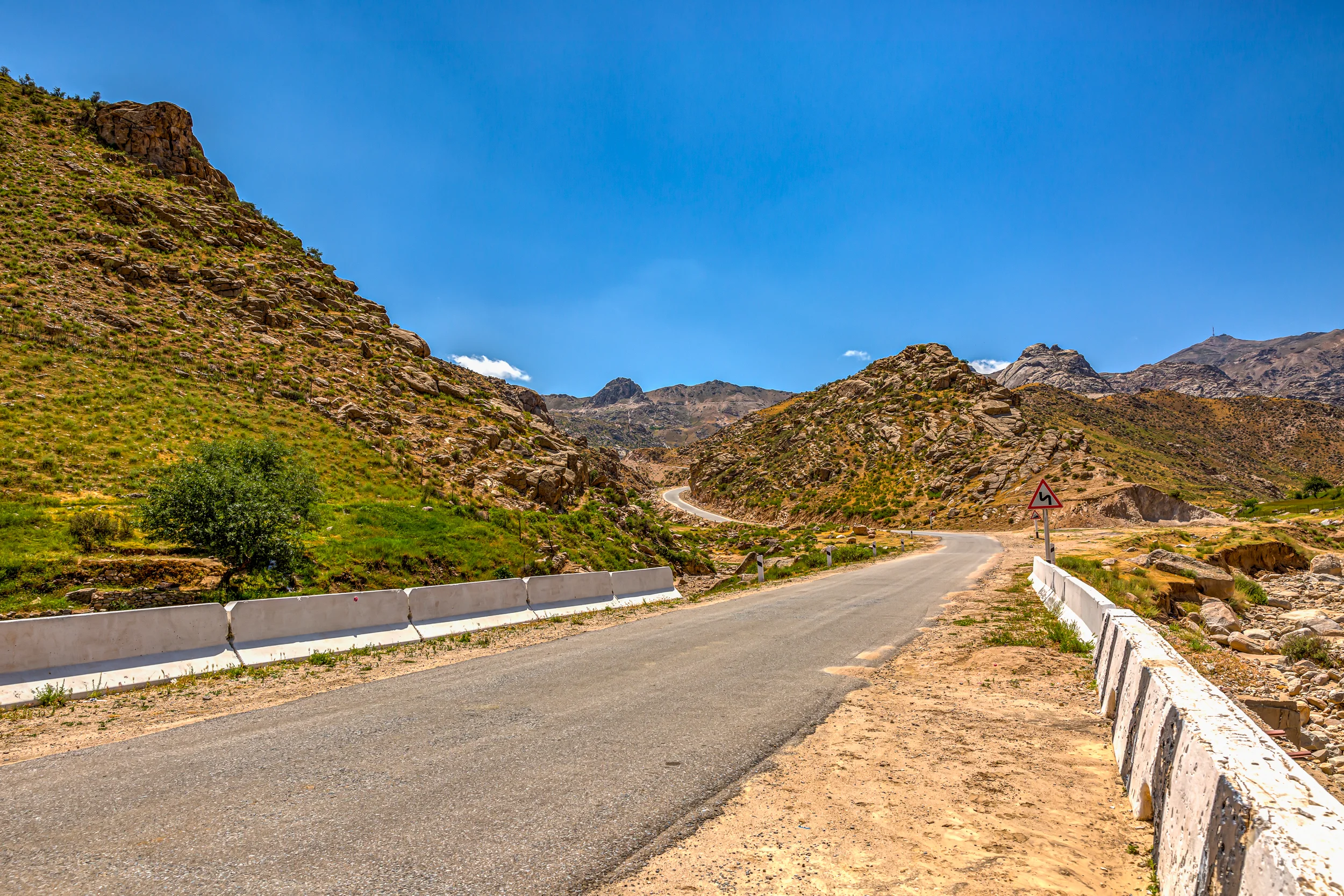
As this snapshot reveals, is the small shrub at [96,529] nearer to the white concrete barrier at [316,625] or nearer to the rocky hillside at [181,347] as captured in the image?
the rocky hillside at [181,347]

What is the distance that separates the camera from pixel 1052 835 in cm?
435

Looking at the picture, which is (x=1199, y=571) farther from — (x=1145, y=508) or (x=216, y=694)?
(x=1145, y=508)

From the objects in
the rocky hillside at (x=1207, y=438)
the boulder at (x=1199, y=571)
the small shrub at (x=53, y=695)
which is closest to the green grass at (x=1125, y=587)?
the boulder at (x=1199, y=571)

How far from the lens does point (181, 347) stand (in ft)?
84.9

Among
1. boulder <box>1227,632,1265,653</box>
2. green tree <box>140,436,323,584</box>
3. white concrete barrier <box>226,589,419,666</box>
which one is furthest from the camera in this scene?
green tree <box>140,436,323,584</box>

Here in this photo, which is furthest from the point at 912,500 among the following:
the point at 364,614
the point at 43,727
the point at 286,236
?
the point at 43,727

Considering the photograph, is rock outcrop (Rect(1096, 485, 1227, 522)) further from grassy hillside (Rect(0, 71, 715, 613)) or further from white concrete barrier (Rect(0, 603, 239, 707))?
white concrete barrier (Rect(0, 603, 239, 707))

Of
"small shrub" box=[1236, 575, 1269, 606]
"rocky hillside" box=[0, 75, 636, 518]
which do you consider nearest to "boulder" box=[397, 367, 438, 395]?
"rocky hillside" box=[0, 75, 636, 518]

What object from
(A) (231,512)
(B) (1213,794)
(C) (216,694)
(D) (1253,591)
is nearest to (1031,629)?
(B) (1213,794)

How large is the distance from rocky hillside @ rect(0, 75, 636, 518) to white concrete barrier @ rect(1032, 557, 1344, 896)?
21.0 metres

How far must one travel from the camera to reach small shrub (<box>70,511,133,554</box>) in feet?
44.7

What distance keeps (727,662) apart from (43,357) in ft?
82.1

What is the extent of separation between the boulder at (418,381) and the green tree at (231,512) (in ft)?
51.3

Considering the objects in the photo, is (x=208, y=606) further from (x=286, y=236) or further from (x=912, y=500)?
(x=912, y=500)
